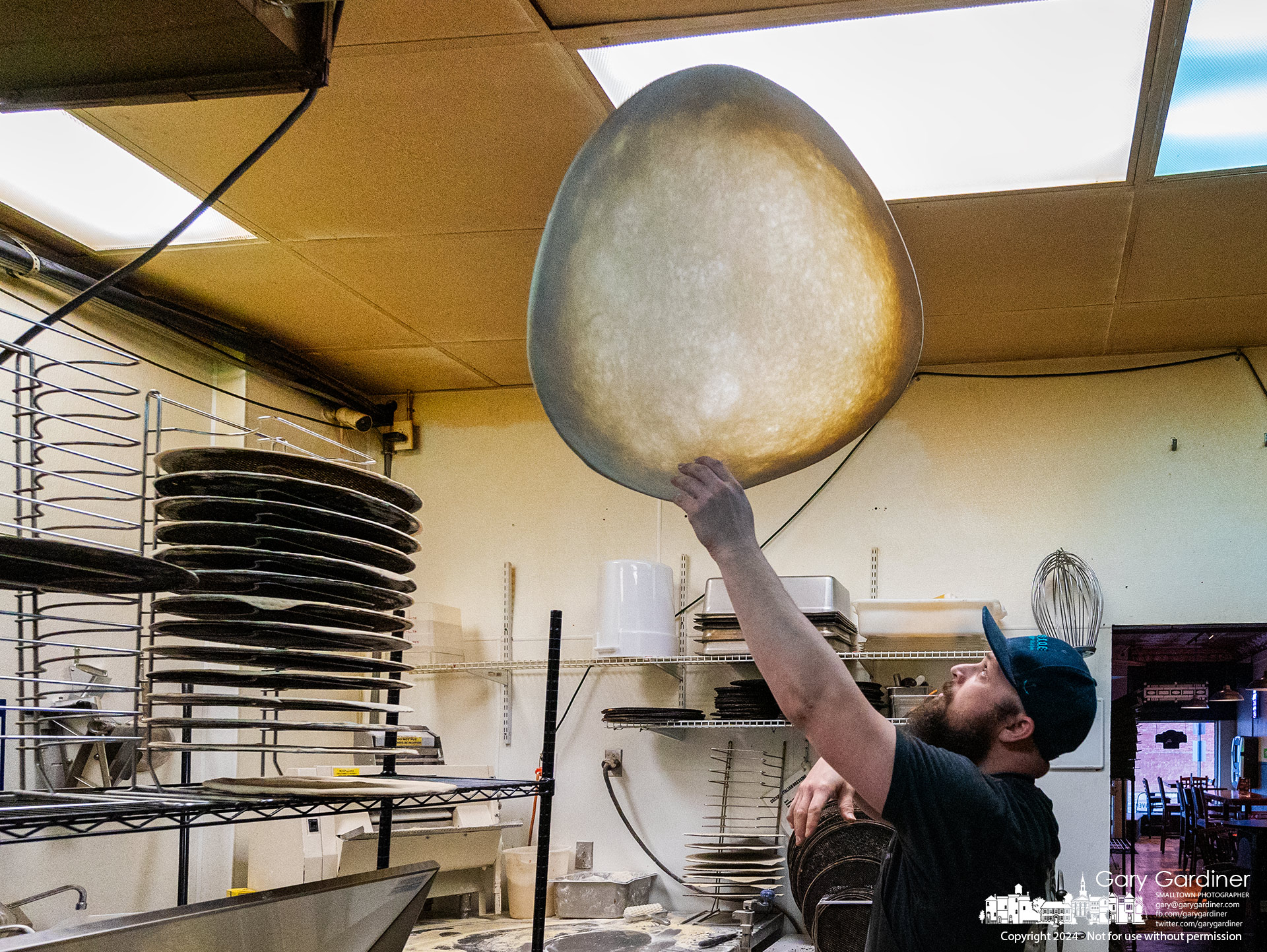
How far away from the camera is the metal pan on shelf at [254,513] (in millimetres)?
956

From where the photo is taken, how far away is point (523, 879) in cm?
360

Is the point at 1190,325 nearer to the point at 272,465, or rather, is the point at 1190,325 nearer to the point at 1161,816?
the point at 272,465

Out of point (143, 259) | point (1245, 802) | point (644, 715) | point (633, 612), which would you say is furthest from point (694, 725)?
point (1245, 802)

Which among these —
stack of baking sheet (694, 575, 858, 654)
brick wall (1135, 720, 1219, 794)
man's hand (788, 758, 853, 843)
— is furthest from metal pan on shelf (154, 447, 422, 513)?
brick wall (1135, 720, 1219, 794)

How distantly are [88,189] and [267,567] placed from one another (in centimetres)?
206

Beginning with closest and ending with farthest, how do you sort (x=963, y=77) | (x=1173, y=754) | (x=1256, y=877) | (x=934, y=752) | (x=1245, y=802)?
(x=934, y=752)
(x=963, y=77)
(x=1256, y=877)
(x=1245, y=802)
(x=1173, y=754)

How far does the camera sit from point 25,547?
0.62 m

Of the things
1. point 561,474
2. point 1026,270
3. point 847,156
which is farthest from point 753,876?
point 847,156

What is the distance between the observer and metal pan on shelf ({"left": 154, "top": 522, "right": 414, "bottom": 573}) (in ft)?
3.13

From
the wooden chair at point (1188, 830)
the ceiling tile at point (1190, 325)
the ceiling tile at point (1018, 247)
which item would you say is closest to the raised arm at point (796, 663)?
the ceiling tile at point (1018, 247)

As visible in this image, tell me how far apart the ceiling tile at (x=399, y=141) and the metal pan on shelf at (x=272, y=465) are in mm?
1305

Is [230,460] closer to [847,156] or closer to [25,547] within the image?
[25,547]

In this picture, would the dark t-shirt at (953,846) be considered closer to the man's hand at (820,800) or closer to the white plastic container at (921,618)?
the man's hand at (820,800)

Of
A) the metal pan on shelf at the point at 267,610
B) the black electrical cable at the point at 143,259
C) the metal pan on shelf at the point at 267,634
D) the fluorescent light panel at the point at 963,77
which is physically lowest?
the metal pan on shelf at the point at 267,634
